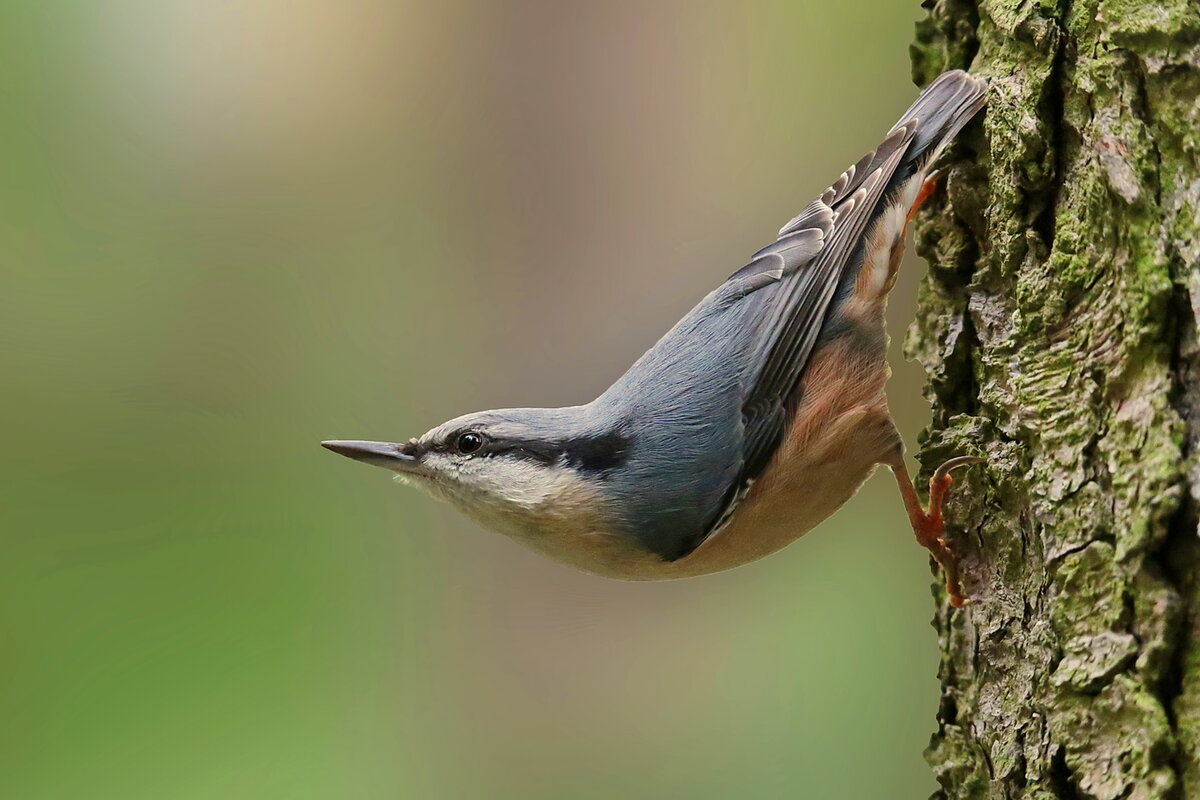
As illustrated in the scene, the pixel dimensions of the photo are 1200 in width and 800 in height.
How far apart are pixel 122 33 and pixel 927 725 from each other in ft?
11.0

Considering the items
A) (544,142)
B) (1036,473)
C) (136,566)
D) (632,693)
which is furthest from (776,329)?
(136,566)

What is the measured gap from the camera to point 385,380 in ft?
11.7

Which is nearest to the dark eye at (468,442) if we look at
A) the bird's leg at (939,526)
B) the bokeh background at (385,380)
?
the bird's leg at (939,526)

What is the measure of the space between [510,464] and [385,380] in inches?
64.3

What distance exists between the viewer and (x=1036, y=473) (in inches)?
63.2

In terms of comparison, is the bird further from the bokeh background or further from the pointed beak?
the bokeh background

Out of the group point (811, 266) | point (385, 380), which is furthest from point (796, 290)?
point (385, 380)

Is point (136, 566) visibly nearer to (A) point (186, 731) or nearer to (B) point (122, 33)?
(A) point (186, 731)

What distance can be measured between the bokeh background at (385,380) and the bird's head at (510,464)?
1.21 meters

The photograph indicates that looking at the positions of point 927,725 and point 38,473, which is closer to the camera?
point 927,725

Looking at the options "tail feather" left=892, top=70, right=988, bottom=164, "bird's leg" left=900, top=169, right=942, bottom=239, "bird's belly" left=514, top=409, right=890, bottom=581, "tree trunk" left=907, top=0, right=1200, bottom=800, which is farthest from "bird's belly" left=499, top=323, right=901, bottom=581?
"tail feather" left=892, top=70, right=988, bottom=164

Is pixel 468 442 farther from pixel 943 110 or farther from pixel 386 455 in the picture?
pixel 943 110

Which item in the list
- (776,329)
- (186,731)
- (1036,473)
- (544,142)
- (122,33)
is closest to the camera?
(1036,473)

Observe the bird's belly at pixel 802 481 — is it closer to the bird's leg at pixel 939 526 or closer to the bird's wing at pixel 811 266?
the bird's wing at pixel 811 266
